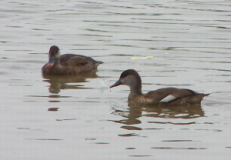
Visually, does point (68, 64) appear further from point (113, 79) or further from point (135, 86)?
point (135, 86)

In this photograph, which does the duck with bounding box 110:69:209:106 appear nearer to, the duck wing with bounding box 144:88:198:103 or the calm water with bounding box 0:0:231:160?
the duck wing with bounding box 144:88:198:103

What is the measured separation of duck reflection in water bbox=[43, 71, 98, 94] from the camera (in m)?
15.6

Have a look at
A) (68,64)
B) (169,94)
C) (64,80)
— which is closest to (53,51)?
(68,64)

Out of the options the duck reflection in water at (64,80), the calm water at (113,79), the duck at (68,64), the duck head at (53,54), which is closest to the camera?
the calm water at (113,79)

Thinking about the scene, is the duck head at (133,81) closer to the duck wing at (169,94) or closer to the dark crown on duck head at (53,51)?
the duck wing at (169,94)

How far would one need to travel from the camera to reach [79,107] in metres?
13.4

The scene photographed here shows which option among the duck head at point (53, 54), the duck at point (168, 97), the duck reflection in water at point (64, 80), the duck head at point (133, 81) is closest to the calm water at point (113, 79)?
the duck reflection in water at point (64, 80)

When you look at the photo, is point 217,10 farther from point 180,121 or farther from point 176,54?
point 180,121

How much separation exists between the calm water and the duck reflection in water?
25 mm

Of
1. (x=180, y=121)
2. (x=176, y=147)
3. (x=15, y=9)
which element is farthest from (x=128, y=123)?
(x=15, y=9)

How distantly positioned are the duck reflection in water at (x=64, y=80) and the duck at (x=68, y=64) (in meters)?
0.12

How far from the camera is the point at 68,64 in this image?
1747 centimetres

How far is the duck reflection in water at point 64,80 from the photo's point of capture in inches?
615

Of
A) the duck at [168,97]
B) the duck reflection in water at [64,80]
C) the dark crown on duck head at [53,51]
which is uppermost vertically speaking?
the dark crown on duck head at [53,51]
